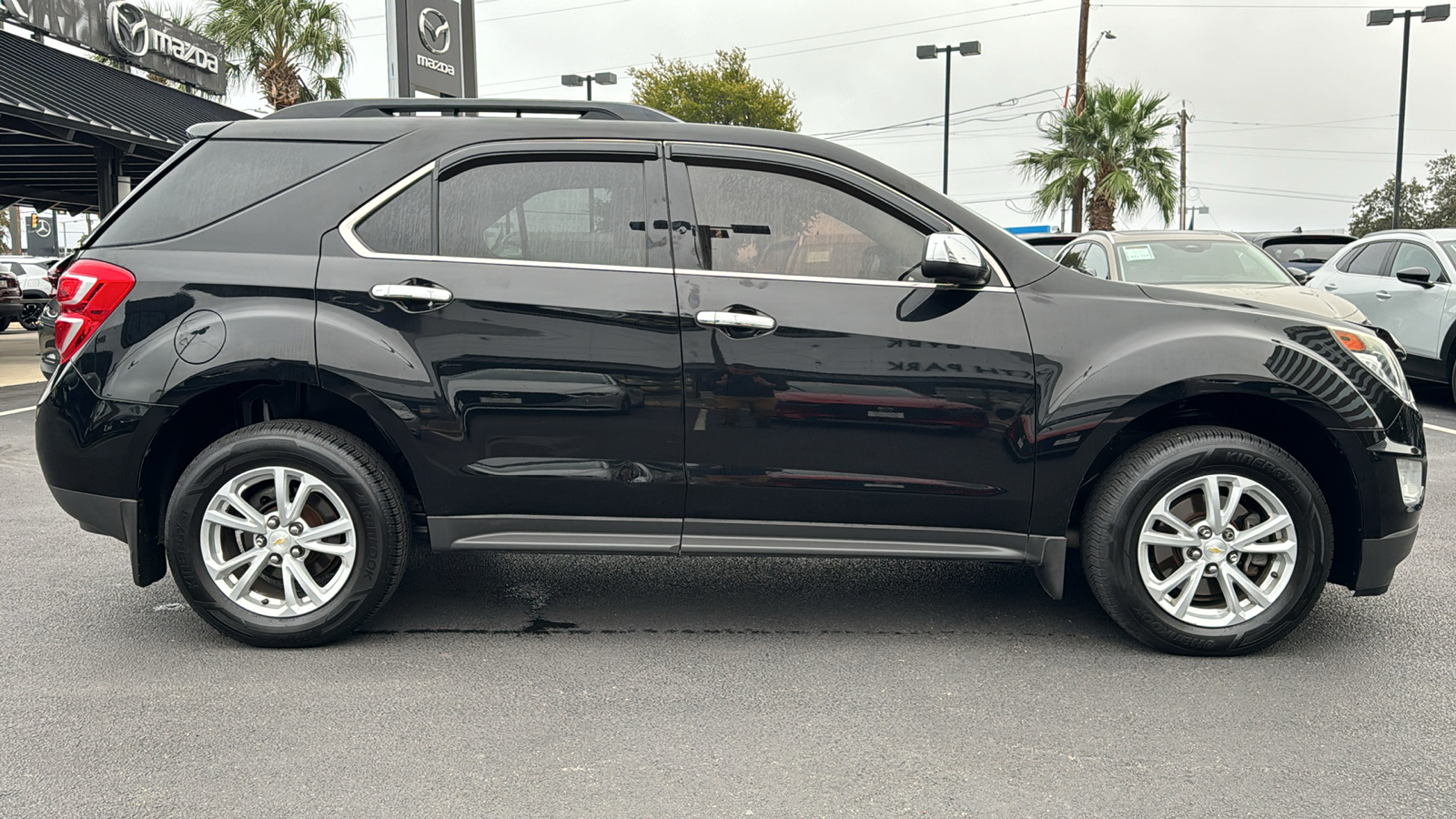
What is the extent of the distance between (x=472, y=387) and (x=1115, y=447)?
7.37 ft

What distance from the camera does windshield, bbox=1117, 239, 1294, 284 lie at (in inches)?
340

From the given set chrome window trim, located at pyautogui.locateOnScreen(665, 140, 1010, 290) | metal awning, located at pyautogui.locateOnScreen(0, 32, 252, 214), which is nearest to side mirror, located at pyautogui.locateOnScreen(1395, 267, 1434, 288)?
chrome window trim, located at pyautogui.locateOnScreen(665, 140, 1010, 290)

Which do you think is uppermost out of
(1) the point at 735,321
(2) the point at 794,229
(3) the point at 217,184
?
(3) the point at 217,184

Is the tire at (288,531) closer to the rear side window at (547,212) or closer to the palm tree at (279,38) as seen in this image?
the rear side window at (547,212)

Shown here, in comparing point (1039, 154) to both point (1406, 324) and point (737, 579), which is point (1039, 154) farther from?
point (737, 579)

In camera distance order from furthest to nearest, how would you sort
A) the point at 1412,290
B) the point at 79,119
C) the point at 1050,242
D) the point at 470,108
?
the point at 79,119, the point at 1050,242, the point at 1412,290, the point at 470,108

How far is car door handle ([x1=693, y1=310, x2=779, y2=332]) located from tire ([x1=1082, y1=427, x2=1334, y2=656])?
1.27m

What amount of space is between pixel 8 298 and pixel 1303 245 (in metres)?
21.1

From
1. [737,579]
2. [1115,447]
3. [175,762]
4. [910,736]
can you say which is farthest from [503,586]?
[1115,447]

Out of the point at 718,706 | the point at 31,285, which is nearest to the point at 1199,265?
the point at 718,706

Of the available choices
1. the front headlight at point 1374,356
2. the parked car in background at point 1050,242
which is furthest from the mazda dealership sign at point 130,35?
the front headlight at point 1374,356

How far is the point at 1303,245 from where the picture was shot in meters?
14.2

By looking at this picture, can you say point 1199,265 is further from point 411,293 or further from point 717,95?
point 717,95

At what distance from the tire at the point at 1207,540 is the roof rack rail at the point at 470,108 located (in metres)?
2.06
